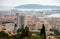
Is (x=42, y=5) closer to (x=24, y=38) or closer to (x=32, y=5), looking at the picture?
(x=32, y=5)

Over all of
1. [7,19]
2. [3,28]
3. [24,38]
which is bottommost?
[24,38]

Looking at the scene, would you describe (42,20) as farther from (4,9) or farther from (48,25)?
(4,9)

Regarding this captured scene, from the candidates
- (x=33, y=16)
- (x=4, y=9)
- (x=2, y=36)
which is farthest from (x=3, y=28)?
(x=33, y=16)

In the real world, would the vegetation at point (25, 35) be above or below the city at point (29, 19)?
below

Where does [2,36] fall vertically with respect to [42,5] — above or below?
below

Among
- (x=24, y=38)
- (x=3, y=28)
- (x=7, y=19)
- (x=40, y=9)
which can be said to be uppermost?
(x=40, y=9)

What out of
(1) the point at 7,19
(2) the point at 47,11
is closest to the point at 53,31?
(2) the point at 47,11

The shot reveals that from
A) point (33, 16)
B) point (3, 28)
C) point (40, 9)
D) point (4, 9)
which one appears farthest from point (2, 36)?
point (40, 9)

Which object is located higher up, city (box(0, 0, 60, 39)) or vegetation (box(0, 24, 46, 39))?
city (box(0, 0, 60, 39))

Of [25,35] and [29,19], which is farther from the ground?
[29,19]

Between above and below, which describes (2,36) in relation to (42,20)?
below
